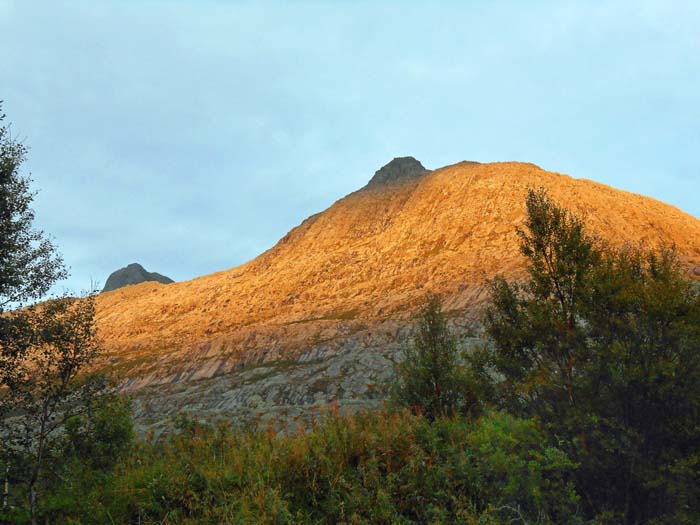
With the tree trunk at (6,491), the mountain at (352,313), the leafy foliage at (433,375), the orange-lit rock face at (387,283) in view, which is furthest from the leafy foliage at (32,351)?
the orange-lit rock face at (387,283)

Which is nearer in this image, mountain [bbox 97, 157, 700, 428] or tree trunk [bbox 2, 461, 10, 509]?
tree trunk [bbox 2, 461, 10, 509]

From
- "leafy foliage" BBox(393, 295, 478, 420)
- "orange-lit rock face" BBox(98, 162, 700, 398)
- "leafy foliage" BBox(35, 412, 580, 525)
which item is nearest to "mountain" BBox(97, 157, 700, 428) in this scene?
"orange-lit rock face" BBox(98, 162, 700, 398)

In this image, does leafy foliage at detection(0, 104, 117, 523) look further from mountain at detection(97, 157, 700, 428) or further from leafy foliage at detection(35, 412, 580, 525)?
mountain at detection(97, 157, 700, 428)

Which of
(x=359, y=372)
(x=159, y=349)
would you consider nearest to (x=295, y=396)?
Answer: (x=359, y=372)

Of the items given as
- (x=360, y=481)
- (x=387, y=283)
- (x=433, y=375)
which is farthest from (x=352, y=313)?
(x=360, y=481)

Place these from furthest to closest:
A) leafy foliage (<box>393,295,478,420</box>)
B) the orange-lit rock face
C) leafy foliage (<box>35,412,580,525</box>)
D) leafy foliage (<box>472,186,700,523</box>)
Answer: the orange-lit rock face → leafy foliage (<box>393,295,478,420</box>) → leafy foliage (<box>472,186,700,523</box>) → leafy foliage (<box>35,412,580,525</box>)

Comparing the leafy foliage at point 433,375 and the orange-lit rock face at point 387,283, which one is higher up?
the orange-lit rock face at point 387,283

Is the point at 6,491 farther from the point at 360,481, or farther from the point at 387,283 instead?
the point at 387,283

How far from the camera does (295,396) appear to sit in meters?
95.6

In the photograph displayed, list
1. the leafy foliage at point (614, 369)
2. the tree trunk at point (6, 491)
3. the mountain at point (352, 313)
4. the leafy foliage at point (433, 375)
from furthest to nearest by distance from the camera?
1. the mountain at point (352, 313)
2. the leafy foliage at point (433, 375)
3. the tree trunk at point (6, 491)
4. the leafy foliage at point (614, 369)

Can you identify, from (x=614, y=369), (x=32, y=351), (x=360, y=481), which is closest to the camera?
(x=360, y=481)

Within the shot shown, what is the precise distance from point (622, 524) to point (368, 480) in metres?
7.56

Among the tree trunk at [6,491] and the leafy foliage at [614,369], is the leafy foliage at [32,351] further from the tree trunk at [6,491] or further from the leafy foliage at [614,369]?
the leafy foliage at [614,369]

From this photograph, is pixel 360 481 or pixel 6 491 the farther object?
pixel 6 491
